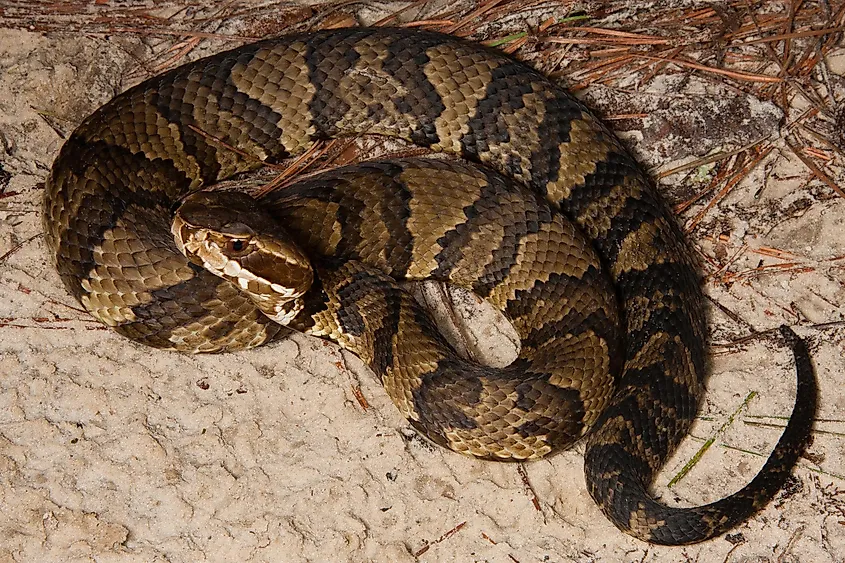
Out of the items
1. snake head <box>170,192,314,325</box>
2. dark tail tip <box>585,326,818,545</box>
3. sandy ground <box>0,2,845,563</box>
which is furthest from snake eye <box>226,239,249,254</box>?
dark tail tip <box>585,326,818,545</box>

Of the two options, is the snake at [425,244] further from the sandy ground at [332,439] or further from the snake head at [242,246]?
the sandy ground at [332,439]

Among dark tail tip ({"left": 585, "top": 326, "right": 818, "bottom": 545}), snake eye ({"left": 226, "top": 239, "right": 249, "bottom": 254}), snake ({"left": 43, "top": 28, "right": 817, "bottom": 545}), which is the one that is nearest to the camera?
dark tail tip ({"left": 585, "top": 326, "right": 818, "bottom": 545})

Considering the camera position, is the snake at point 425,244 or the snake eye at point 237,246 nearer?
the snake eye at point 237,246

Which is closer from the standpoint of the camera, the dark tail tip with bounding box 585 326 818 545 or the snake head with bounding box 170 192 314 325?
the dark tail tip with bounding box 585 326 818 545

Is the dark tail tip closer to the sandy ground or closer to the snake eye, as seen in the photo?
the sandy ground

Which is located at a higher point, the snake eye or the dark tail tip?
the snake eye

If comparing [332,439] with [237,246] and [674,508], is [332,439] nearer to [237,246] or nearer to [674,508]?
[237,246]

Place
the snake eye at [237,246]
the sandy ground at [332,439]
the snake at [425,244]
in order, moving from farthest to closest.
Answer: the snake at [425,244] < the snake eye at [237,246] < the sandy ground at [332,439]

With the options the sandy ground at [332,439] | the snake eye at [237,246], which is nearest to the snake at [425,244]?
the snake eye at [237,246]
